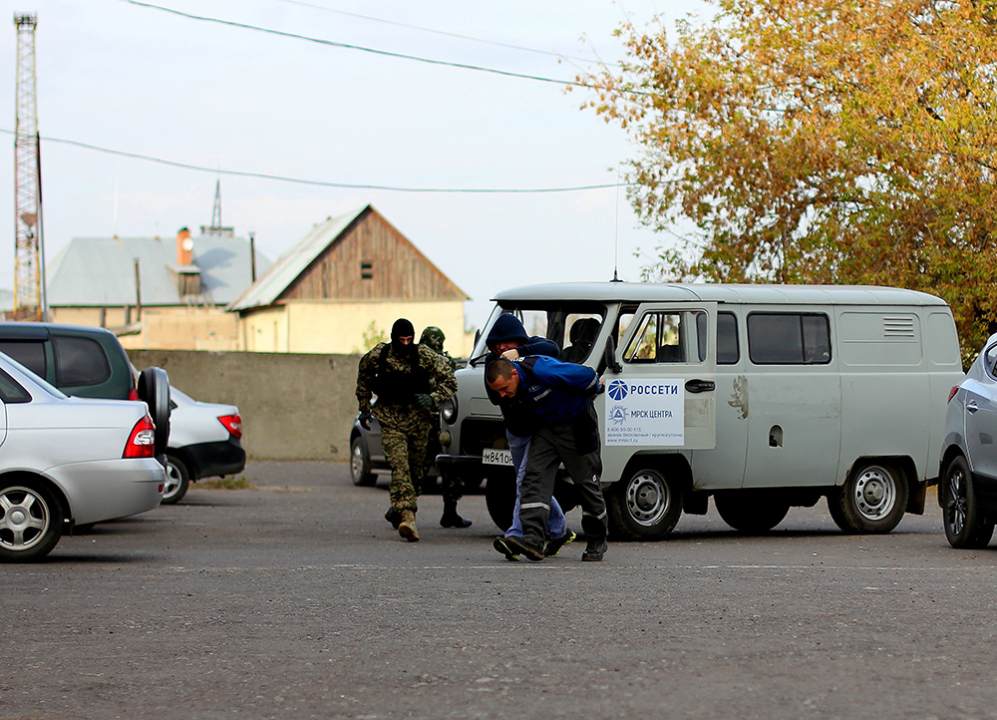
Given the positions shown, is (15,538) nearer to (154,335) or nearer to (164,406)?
(164,406)

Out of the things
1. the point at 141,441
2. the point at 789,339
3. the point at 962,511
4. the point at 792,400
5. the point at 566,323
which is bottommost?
the point at 962,511

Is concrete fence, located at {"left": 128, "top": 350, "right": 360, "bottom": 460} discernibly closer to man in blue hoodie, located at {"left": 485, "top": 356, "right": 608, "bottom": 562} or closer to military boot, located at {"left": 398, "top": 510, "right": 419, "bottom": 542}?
military boot, located at {"left": 398, "top": 510, "right": 419, "bottom": 542}

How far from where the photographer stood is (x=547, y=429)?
1044cm

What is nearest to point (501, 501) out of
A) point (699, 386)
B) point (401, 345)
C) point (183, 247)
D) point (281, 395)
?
point (401, 345)

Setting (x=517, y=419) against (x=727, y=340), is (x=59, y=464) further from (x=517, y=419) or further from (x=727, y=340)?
(x=727, y=340)

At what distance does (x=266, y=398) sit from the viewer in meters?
27.5

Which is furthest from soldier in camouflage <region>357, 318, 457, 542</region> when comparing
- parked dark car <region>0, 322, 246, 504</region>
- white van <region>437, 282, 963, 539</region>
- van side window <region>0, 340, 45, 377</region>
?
van side window <region>0, 340, 45, 377</region>

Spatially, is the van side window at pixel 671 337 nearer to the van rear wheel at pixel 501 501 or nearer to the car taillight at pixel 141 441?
the van rear wheel at pixel 501 501

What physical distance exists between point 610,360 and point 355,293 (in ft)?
191

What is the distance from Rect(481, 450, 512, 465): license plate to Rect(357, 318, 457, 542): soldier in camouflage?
0.58m

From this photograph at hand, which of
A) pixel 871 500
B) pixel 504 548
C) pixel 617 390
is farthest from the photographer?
pixel 871 500

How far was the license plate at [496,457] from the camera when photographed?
12.2 meters

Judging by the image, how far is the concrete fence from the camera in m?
27.4

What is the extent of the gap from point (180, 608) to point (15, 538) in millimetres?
3037
